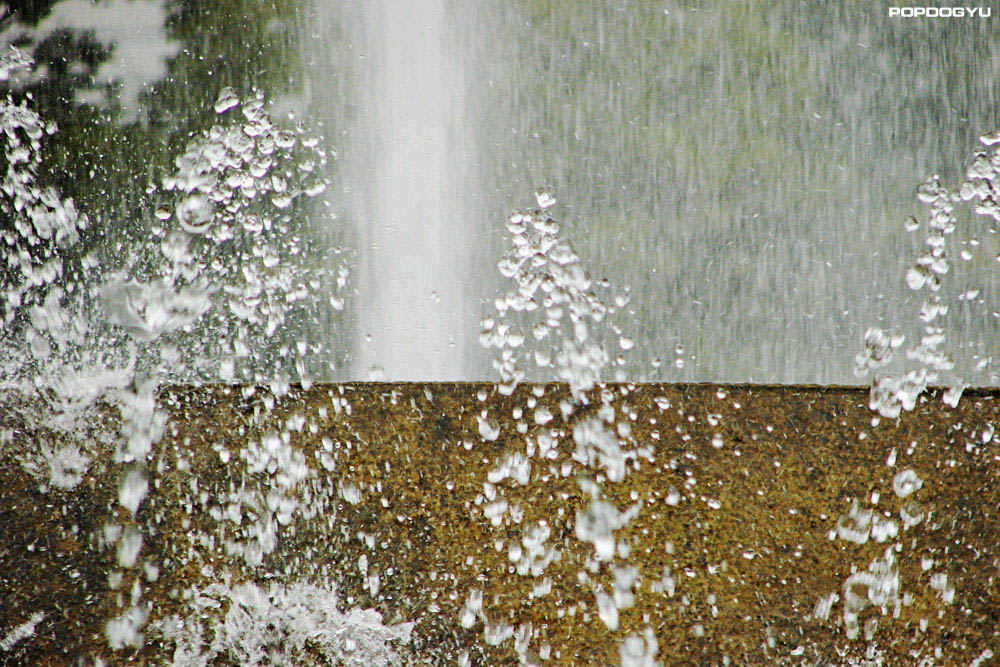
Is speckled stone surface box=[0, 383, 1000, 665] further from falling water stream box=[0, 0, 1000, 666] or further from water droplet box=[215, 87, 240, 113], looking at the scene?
water droplet box=[215, 87, 240, 113]

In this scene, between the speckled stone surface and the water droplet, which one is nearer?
the speckled stone surface

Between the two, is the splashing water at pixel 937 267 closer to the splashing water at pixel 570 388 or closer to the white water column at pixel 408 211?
the splashing water at pixel 570 388

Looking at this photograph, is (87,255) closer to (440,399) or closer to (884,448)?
(440,399)

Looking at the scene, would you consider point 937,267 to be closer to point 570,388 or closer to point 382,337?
point 570,388

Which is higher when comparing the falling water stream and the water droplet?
the water droplet

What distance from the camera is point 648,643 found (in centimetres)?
181

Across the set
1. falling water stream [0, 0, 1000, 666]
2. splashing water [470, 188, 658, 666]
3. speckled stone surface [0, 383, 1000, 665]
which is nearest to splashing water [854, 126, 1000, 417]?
falling water stream [0, 0, 1000, 666]

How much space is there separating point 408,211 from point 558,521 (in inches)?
40.5

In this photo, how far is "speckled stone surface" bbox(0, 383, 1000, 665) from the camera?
1.79m

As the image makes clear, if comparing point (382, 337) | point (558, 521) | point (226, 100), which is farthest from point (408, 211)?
point (558, 521)

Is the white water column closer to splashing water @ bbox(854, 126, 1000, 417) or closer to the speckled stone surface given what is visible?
the speckled stone surface

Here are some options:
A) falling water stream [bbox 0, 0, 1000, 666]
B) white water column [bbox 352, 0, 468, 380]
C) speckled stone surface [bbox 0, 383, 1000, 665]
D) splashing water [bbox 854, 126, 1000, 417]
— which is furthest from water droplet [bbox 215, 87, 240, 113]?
splashing water [bbox 854, 126, 1000, 417]

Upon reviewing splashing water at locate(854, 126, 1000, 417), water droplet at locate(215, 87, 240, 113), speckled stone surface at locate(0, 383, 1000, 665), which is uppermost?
water droplet at locate(215, 87, 240, 113)

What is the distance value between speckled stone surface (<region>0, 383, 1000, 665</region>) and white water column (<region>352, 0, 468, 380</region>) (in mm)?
150
